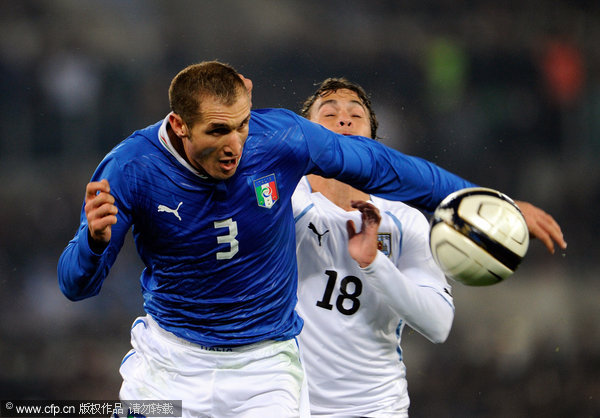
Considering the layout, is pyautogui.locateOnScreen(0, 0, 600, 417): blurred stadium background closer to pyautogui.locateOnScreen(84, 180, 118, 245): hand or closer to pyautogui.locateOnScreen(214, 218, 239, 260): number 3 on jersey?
pyautogui.locateOnScreen(214, 218, 239, 260): number 3 on jersey

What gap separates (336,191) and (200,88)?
1.29 meters

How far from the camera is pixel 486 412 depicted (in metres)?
6.02

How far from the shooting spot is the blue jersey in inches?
107

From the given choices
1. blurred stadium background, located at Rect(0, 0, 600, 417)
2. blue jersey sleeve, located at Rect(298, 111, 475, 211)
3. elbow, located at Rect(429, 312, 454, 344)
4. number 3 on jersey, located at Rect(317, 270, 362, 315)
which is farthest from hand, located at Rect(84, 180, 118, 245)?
blurred stadium background, located at Rect(0, 0, 600, 417)

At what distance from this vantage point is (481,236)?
2711 millimetres

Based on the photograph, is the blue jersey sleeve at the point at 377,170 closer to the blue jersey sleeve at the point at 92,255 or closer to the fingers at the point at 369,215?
the fingers at the point at 369,215

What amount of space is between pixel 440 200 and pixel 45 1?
15.5ft

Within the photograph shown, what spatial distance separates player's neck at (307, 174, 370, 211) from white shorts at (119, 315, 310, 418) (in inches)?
38.7

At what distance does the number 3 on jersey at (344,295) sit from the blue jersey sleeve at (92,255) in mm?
1163

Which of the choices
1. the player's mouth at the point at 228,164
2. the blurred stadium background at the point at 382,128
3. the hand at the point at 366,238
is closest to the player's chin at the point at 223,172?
the player's mouth at the point at 228,164

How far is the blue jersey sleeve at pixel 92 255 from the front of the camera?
8.34ft

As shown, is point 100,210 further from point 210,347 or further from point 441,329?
point 441,329

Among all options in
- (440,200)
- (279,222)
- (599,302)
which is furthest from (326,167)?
(599,302)

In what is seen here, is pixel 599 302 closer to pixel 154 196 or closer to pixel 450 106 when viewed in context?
pixel 450 106
